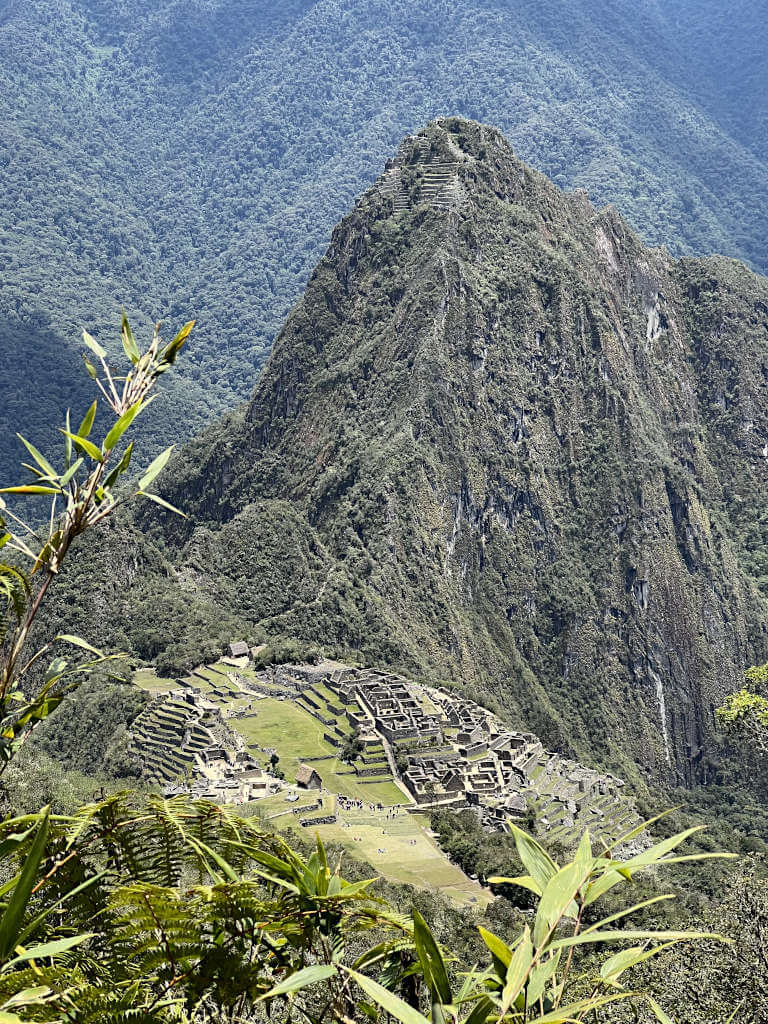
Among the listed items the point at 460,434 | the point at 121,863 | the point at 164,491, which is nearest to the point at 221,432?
the point at 164,491

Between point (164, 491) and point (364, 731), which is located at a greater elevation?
point (364, 731)

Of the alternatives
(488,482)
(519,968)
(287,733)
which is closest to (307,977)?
(519,968)

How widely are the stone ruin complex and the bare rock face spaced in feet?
74.4

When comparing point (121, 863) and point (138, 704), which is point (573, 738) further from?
point (121, 863)

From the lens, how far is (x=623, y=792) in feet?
221

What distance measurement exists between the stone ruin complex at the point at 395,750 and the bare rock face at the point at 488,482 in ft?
74.4

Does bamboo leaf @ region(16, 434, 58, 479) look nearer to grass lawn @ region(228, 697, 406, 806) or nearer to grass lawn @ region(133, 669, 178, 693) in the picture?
grass lawn @ region(228, 697, 406, 806)

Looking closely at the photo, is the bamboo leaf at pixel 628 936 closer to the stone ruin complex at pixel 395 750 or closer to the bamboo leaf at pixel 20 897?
the bamboo leaf at pixel 20 897

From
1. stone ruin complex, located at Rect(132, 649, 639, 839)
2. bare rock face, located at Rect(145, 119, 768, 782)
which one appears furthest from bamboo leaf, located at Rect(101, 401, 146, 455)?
bare rock face, located at Rect(145, 119, 768, 782)

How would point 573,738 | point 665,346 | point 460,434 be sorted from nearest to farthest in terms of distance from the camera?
point 573,738 < point 460,434 < point 665,346

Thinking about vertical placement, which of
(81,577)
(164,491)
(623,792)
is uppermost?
(623,792)

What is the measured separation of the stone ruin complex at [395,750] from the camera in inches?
1993

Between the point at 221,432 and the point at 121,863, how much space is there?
384ft

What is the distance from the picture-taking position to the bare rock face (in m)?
97.4
